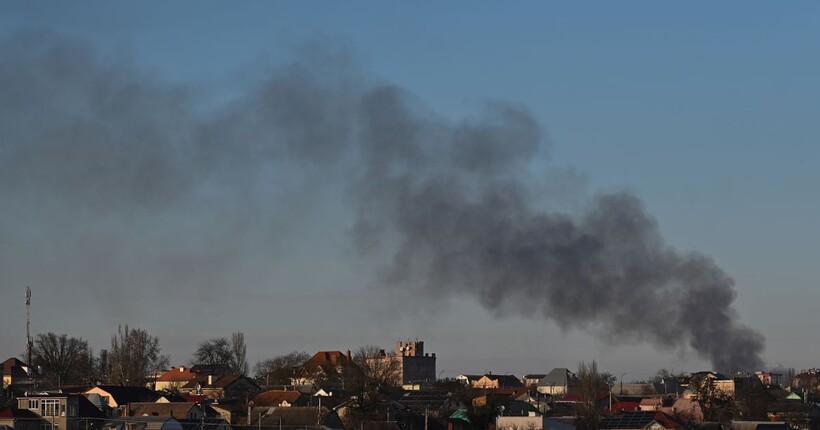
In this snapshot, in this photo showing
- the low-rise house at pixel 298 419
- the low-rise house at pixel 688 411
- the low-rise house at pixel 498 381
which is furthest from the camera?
the low-rise house at pixel 498 381

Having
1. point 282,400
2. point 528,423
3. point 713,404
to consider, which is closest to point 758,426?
point 713,404

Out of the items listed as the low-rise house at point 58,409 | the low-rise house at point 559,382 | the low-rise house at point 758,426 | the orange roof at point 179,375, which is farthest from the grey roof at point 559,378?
the low-rise house at point 58,409

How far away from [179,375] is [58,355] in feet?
57.1

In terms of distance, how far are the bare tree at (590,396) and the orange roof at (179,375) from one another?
152ft

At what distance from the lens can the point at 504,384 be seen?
7569 inches

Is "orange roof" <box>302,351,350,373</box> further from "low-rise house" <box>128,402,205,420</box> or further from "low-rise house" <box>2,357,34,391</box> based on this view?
"low-rise house" <box>128,402,205,420</box>

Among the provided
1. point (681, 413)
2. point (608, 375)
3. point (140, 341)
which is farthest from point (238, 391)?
point (608, 375)

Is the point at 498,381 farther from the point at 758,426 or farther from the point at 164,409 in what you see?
the point at 164,409

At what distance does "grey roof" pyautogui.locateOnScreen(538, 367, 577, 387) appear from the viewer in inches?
6801

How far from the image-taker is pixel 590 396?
122m

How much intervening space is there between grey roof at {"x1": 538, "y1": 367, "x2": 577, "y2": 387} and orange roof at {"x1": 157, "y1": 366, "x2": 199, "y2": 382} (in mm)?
48253

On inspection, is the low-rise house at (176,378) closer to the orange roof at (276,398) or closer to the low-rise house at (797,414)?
the orange roof at (276,398)

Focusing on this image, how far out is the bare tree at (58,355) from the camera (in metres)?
157

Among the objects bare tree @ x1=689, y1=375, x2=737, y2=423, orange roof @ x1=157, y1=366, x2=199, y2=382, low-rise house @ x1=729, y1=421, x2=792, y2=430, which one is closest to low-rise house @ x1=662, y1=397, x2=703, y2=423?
bare tree @ x1=689, y1=375, x2=737, y2=423
